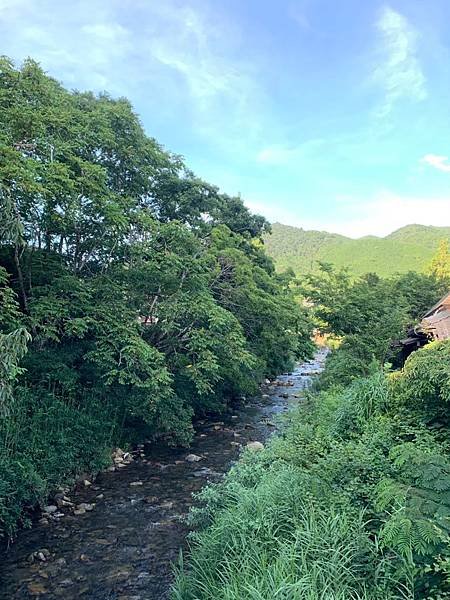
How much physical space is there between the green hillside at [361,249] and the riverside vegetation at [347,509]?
36127 millimetres

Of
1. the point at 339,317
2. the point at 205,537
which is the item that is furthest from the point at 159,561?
the point at 339,317

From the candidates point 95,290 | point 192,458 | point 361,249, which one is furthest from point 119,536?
point 361,249

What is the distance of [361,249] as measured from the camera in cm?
6794

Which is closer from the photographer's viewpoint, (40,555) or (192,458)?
(40,555)

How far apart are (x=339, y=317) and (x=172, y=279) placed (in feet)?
16.2

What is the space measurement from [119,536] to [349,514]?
4.14 m

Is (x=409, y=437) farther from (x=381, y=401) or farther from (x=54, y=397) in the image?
(x=54, y=397)

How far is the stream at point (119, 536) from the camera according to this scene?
549 centimetres

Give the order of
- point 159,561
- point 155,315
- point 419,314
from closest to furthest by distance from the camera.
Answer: point 159,561, point 155,315, point 419,314

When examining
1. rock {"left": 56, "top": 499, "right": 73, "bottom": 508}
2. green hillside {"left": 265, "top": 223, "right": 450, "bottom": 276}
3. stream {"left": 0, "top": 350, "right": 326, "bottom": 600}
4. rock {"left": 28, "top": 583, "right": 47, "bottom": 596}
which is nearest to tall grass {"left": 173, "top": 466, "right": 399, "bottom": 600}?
stream {"left": 0, "top": 350, "right": 326, "bottom": 600}

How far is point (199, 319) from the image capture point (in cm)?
1173

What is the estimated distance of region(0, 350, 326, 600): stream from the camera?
5488 millimetres

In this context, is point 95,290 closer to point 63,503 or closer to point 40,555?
point 63,503

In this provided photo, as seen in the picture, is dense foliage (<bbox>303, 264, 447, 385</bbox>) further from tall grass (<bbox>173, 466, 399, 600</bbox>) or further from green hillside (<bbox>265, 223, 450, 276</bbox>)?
green hillside (<bbox>265, 223, 450, 276</bbox>)
